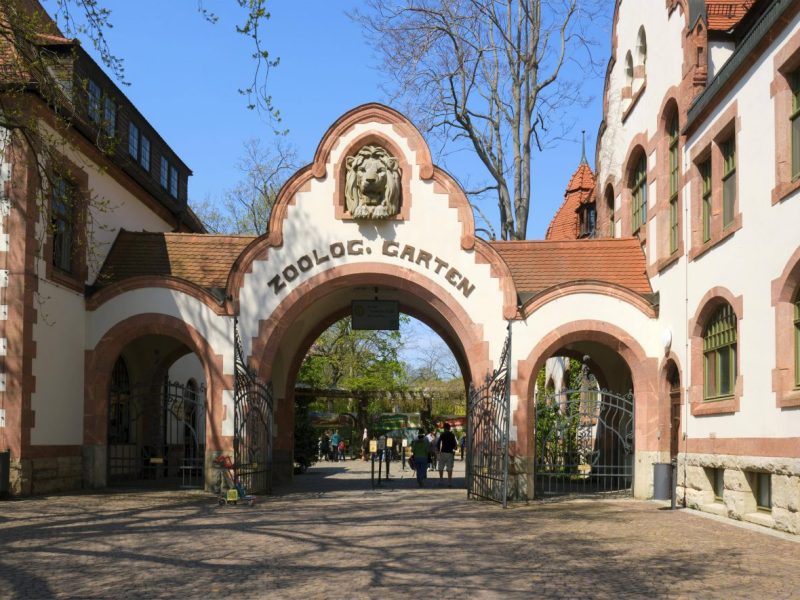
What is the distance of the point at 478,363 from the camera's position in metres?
20.9

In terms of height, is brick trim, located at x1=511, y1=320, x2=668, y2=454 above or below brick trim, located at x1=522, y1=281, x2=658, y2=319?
below

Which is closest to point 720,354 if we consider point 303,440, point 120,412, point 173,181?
point 120,412

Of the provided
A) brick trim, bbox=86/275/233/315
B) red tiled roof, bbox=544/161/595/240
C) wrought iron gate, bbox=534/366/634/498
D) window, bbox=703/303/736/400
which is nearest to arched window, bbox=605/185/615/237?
wrought iron gate, bbox=534/366/634/498

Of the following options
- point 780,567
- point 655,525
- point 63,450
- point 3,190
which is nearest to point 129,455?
point 63,450

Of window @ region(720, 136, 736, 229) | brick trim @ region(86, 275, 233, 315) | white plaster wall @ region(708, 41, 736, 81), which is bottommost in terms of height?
brick trim @ region(86, 275, 233, 315)

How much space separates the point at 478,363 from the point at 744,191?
22.9 feet

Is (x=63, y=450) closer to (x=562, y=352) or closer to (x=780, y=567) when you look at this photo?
(x=562, y=352)

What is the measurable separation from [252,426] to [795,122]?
11.7 m

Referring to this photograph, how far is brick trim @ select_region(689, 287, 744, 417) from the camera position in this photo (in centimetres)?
1580

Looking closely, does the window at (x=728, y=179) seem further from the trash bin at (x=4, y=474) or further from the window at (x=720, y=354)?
the trash bin at (x=4, y=474)

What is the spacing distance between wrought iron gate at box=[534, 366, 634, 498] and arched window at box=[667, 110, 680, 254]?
3.30 m

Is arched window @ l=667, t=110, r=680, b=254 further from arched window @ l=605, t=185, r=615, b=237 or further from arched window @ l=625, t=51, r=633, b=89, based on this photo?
arched window @ l=605, t=185, r=615, b=237

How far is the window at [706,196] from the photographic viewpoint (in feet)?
59.2

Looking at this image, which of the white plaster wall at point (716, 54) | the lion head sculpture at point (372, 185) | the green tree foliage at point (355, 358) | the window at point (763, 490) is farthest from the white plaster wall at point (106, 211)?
the green tree foliage at point (355, 358)
